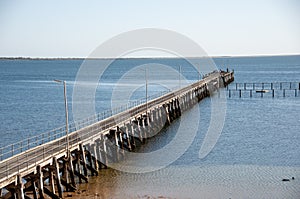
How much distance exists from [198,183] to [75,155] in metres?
7.67

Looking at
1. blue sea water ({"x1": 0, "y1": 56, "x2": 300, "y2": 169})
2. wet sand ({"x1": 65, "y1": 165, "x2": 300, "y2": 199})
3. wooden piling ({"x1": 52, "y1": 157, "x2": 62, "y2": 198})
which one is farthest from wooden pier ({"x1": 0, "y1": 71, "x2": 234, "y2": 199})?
blue sea water ({"x1": 0, "y1": 56, "x2": 300, "y2": 169})

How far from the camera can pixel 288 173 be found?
3044 cm

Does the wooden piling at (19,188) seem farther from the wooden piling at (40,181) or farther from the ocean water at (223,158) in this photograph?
the ocean water at (223,158)

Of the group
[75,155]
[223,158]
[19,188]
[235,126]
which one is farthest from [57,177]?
[235,126]

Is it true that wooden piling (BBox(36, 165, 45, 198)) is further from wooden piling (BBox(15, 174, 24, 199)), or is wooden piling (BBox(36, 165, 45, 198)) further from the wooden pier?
wooden piling (BBox(15, 174, 24, 199))

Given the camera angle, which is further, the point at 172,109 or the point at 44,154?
the point at 172,109

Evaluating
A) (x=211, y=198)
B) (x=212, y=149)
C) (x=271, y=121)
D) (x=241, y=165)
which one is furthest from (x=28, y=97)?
(x=211, y=198)

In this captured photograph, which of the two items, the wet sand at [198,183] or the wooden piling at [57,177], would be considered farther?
the wet sand at [198,183]

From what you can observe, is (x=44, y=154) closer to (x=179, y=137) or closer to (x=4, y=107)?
(x=179, y=137)

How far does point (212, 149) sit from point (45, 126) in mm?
20668

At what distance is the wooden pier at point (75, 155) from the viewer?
2352cm

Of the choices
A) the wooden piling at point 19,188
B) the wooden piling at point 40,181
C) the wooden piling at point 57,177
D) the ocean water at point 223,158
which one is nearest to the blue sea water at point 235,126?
the ocean water at point 223,158

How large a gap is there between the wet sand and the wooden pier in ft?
3.53

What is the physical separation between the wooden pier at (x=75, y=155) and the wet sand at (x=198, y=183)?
1.08 meters
